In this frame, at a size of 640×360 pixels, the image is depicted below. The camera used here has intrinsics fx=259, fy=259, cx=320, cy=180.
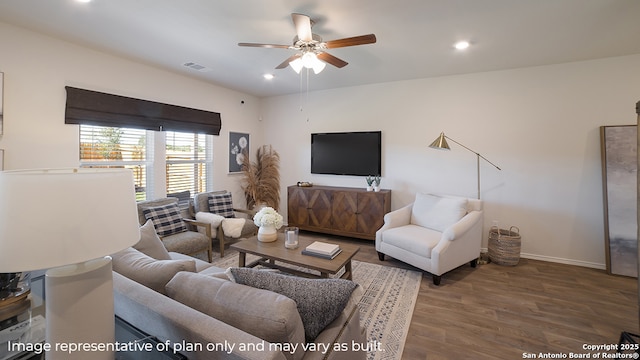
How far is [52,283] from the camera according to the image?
0.82 m

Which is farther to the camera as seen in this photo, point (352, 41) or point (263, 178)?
point (263, 178)

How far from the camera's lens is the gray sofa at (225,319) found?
0.88 meters

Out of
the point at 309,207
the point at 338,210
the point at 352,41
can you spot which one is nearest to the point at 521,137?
the point at 338,210

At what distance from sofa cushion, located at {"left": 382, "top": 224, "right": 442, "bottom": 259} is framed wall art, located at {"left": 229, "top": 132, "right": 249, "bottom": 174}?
3035mm

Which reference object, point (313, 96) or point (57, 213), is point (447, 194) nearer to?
point (313, 96)

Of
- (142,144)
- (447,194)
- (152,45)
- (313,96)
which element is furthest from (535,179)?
(142,144)

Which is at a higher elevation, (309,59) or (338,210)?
(309,59)

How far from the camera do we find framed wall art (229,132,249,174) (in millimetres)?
4789

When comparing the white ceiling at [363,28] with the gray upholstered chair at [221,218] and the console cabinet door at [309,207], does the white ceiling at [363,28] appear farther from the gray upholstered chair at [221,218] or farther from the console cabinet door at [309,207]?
the console cabinet door at [309,207]

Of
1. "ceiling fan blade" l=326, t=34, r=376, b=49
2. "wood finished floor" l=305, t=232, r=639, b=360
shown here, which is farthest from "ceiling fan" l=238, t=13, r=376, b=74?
"wood finished floor" l=305, t=232, r=639, b=360

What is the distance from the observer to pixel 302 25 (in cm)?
206

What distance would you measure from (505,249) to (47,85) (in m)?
5.47

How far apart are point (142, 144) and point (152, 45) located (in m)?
1.38

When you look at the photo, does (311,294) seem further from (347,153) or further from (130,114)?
(347,153)
